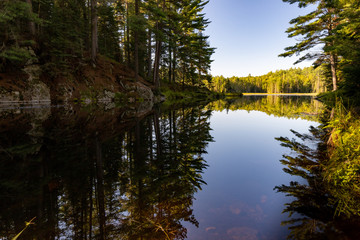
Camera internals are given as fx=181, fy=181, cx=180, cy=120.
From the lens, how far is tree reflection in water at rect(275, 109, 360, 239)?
7.42ft

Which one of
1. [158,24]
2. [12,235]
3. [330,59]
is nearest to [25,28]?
[158,24]

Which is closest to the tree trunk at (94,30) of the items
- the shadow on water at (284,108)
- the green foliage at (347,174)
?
the shadow on water at (284,108)

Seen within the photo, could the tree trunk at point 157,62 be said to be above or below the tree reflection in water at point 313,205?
above

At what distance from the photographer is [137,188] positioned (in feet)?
11.0

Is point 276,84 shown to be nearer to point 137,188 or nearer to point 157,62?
point 157,62

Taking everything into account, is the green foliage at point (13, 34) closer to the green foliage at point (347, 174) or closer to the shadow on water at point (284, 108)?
the shadow on water at point (284, 108)

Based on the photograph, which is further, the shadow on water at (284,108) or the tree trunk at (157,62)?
the tree trunk at (157,62)

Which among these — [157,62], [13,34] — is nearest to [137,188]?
[13,34]

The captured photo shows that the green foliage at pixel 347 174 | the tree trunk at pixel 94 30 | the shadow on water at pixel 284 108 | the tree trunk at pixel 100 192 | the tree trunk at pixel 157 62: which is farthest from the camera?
the tree trunk at pixel 157 62

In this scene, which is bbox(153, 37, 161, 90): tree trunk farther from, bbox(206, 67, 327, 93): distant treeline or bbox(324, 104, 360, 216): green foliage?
bbox(206, 67, 327, 93): distant treeline

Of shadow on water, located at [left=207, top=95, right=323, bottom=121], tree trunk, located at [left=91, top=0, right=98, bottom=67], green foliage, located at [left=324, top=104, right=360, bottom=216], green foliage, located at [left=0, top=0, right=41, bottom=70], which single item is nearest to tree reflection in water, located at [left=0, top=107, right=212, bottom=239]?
green foliage, located at [left=324, top=104, right=360, bottom=216]

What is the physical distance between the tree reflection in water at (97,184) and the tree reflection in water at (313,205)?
58.9 inches

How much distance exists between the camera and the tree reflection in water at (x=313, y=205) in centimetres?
226

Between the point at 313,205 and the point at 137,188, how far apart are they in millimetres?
2957
